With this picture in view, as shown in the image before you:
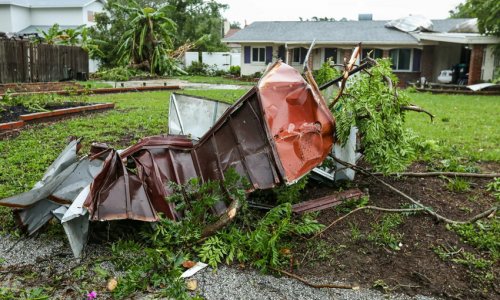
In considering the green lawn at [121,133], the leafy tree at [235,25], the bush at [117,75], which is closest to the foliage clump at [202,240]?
the green lawn at [121,133]

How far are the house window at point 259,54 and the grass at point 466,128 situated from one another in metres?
19.2

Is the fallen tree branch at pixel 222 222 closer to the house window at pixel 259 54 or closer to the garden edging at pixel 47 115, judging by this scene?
the garden edging at pixel 47 115

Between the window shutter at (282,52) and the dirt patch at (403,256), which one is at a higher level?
the window shutter at (282,52)

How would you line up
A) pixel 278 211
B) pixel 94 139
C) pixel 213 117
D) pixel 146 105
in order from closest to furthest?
pixel 278 211 < pixel 213 117 < pixel 94 139 < pixel 146 105

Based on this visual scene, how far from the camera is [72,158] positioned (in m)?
4.46

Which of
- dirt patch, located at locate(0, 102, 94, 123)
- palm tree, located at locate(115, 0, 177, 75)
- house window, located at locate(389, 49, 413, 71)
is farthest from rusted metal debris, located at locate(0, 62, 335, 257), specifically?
house window, located at locate(389, 49, 413, 71)

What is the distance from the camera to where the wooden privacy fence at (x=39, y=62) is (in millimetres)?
18156

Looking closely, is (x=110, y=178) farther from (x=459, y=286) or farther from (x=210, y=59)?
(x=210, y=59)

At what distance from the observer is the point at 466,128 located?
9734mm

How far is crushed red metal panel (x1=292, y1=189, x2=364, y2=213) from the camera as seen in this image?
14.6 feet

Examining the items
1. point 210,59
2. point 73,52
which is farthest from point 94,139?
point 210,59

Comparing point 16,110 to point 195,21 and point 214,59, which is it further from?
point 195,21

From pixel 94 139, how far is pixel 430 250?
6.04m

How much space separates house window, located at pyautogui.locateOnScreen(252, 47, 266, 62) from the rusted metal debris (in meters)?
28.2
